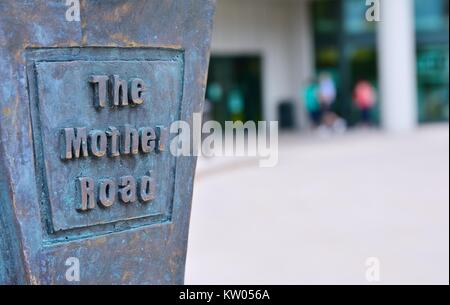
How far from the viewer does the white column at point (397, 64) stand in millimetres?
19953

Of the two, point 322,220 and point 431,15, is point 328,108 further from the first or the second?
point 322,220

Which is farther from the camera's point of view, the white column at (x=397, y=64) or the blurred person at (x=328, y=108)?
the blurred person at (x=328, y=108)

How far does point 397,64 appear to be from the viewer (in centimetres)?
2019

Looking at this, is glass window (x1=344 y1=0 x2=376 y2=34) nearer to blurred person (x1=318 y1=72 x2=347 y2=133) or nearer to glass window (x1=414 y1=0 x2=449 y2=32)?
glass window (x1=414 y1=0 x2=449 y2=32)

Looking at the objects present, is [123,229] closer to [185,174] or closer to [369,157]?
[185,174]

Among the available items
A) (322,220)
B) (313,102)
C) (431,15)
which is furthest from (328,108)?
(322,220)

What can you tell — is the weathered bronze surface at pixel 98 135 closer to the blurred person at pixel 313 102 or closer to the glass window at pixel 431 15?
the blurred person at pixel 313 102

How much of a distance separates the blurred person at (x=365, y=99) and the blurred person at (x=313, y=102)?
1.17 metres

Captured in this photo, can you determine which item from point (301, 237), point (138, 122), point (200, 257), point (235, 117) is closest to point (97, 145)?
point (138, 122)

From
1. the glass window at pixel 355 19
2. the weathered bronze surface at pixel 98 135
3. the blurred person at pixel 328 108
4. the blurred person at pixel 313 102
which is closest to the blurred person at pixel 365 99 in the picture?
the blurred person at pixel 328 108

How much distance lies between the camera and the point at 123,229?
9.38ft

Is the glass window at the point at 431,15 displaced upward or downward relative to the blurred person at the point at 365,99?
upward

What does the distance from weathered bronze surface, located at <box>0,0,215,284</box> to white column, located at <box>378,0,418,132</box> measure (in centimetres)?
1766

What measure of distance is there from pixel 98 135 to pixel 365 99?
19421mm
